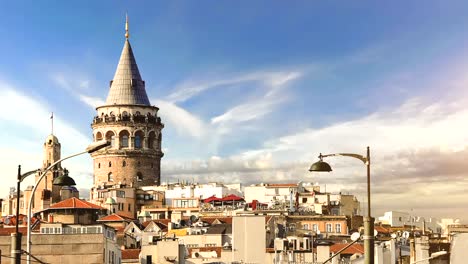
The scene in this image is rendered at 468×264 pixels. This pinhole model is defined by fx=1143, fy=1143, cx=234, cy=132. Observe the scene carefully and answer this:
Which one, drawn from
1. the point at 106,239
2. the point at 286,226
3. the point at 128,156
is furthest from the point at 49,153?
the point at 106,239

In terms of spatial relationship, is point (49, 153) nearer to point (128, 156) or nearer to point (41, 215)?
point (128, 156)

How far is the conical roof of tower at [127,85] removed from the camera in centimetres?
16138

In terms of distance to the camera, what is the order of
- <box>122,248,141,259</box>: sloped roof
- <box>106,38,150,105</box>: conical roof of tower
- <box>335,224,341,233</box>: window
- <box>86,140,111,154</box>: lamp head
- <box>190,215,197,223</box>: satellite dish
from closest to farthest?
<box>86,140,111,154</box>: lamp head
<box>122,248,141,259</box>: sloped roof
<box>190,215,197,223</box>: satellite dish
<box>335,224,341,233</box>: window
<box>106,38,150,105</box>: conical roof of tower

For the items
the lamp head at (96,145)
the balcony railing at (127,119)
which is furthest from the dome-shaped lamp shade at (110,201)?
the lamp head at (96,145)

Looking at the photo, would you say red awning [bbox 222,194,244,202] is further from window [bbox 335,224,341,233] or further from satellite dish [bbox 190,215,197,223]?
window [bbox 335,224,341,233]

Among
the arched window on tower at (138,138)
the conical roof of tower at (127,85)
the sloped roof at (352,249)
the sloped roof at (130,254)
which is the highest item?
the conical roof of tower at (127,85)

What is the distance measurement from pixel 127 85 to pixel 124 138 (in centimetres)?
760

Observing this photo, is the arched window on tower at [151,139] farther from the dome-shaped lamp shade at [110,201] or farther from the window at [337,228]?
the window at [337,228]

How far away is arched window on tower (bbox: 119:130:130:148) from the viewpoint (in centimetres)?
15986

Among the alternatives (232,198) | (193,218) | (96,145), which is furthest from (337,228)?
(96,145)

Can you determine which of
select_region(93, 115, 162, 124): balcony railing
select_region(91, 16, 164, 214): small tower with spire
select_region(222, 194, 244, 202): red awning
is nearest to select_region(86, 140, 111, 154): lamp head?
select_region(222, 194, 244, 202): red awning

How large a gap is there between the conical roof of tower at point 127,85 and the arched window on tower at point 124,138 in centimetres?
431

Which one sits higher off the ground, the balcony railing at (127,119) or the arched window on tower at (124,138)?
the balcony railing at (127,119)

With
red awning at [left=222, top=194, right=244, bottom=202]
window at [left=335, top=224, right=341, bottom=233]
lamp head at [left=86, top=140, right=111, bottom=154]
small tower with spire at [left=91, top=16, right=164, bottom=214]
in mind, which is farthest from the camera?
small tower with spire at [left=91, top=16, right=164, bottom=214]
